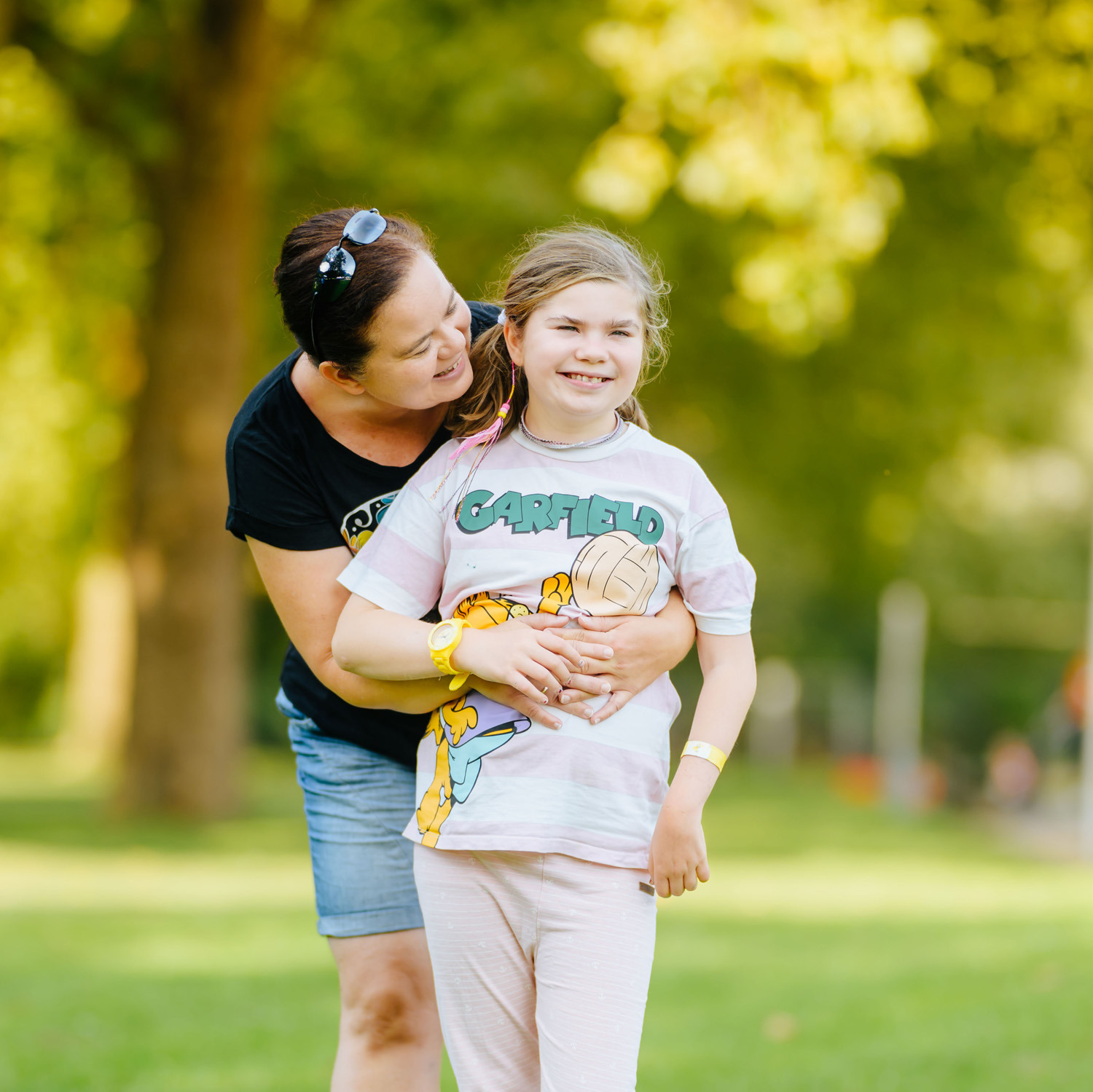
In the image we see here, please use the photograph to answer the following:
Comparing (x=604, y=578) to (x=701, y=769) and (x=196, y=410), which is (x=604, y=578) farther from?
(x=196, y=410)

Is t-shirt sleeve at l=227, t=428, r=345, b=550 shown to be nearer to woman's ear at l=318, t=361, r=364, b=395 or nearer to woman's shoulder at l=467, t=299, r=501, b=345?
woman's ear at l=318, t=361, r=364, b=395

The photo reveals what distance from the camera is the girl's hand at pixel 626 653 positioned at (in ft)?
7.95

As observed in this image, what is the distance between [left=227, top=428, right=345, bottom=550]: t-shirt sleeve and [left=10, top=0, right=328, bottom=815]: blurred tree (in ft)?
31.0

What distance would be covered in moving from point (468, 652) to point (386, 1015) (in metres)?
0.92

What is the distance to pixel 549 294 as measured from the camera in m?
2.49

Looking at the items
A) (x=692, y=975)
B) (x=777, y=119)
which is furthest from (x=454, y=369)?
(x=777, y=119)

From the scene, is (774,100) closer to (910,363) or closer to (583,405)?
(583,405)

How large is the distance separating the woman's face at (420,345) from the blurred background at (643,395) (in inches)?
17.0

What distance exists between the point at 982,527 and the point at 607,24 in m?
21.0

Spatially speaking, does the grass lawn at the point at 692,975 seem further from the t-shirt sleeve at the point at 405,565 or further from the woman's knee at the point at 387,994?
the t-shirt sleeve at the point at 405,565

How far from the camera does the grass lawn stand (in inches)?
187

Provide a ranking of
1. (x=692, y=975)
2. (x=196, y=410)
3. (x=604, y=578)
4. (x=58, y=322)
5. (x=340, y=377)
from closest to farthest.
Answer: (x=604, y=578), (x=340, y=377), (x=692, y=975), (x=196, y=410), (x=58, y=322)

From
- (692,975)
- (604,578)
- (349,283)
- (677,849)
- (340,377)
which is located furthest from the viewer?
(692,975)

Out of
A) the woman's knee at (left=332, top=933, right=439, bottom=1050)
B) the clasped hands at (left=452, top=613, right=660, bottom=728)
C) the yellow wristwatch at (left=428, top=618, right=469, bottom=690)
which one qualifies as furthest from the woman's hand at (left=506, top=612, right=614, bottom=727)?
the woman's knee at (left=332, top=933, right=439, bottom=1050)
